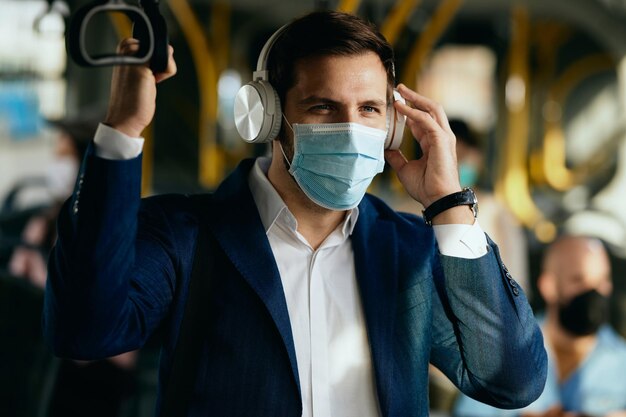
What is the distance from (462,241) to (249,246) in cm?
42

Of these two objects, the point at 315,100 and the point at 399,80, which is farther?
the point at 399,80

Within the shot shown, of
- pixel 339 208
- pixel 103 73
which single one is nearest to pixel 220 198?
pixel 339 208

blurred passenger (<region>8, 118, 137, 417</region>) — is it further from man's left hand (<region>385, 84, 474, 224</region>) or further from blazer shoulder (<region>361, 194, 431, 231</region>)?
man's left hand (<region>385, 84, 474, 224</region>)

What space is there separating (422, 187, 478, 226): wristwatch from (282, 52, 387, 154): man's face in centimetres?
20

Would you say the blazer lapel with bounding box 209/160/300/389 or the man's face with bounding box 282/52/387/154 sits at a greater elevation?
the man's face with bounding box 282/52/387/154

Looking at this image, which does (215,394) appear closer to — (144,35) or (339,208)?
(339,208)

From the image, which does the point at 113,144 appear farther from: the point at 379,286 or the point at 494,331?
the point at 494,331

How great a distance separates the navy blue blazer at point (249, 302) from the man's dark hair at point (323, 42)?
23cm

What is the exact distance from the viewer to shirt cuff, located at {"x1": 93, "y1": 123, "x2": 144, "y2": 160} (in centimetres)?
143

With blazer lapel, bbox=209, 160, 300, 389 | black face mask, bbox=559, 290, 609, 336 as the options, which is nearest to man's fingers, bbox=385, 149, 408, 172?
blazer lapel, bbox=209, 160, 300, 389

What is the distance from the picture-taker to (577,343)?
169 inches

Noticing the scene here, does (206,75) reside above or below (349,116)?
below

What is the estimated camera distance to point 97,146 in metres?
1.44

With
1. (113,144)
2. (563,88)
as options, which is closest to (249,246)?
(113,144)
